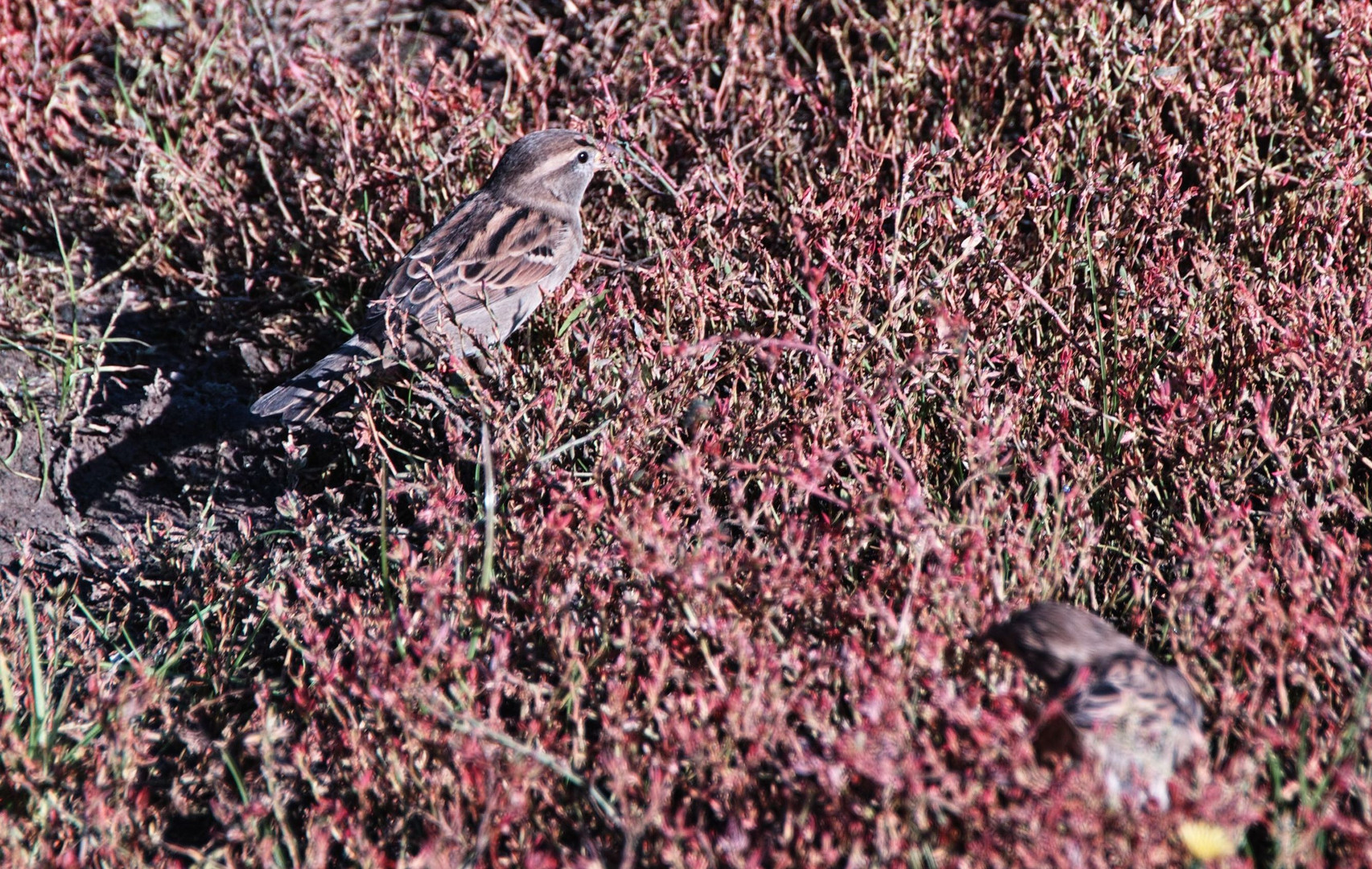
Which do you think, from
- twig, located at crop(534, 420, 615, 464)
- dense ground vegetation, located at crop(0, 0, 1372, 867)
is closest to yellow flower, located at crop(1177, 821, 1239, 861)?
dense ground vegetation, located at crop(0, 0, 1372, 867)

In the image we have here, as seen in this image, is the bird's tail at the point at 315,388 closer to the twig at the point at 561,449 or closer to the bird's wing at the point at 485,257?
the bird's wing at the point at 485,257

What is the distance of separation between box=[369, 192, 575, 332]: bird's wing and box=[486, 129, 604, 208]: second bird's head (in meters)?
0.09

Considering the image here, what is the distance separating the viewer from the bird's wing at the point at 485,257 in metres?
5.07

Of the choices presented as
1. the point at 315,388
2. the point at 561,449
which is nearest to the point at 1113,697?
the point at 561,449

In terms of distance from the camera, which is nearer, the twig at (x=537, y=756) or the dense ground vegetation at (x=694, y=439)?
the twig at (x=537, y=756)

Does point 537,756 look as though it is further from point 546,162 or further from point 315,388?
point 546,162

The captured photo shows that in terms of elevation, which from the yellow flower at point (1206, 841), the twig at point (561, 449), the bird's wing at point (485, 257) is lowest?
the yellow flower at point (1206, 841)

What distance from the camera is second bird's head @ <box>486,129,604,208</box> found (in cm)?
532

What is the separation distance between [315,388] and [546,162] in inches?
56.7

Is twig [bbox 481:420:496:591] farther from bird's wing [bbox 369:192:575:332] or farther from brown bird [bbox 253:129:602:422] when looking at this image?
bird's wing [bbox 369:192:575:332]

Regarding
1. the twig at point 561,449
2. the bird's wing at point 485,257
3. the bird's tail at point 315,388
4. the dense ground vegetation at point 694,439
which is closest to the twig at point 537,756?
the dense ground vegetation at point 694,439

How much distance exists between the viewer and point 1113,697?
9.46 ft

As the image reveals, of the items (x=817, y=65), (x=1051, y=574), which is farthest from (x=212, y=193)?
(x=1051, y=574)

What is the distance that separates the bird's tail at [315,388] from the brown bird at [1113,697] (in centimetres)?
268
